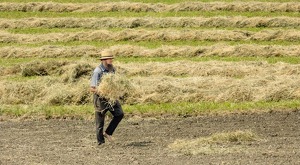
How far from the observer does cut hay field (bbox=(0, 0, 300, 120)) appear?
79.0 feet

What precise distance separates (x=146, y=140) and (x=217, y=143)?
186cm

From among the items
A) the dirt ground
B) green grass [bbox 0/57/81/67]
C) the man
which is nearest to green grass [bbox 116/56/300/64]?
green grass [bbox 0/57/81/67]

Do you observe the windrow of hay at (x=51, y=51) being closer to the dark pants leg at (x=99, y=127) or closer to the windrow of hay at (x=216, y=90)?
the windrow of hay at (x=216, y=90)

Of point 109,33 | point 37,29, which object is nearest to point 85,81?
point 109,33

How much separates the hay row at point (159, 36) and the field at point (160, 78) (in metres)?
0.05

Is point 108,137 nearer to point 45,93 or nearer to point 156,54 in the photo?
point 45,93

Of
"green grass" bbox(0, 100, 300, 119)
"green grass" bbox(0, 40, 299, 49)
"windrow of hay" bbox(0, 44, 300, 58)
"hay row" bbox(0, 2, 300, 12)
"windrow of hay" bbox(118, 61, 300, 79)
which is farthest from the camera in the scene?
"hay row" bbox(0, 2, 300, 12)

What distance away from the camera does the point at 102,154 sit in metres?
17.0

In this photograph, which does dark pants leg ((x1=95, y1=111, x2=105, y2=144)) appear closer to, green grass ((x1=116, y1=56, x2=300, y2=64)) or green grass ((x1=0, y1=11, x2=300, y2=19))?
green grass ((x1=116, y1=56, x2=300, y2=64))

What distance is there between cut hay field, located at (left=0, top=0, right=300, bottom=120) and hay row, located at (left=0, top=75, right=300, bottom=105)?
3cm

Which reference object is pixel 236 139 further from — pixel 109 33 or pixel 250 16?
pixel 250 16

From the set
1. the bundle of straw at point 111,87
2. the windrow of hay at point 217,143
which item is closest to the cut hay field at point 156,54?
the bundle of straw at point 111,87

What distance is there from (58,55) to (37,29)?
23.0 ft

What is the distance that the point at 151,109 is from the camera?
74.7 ft
